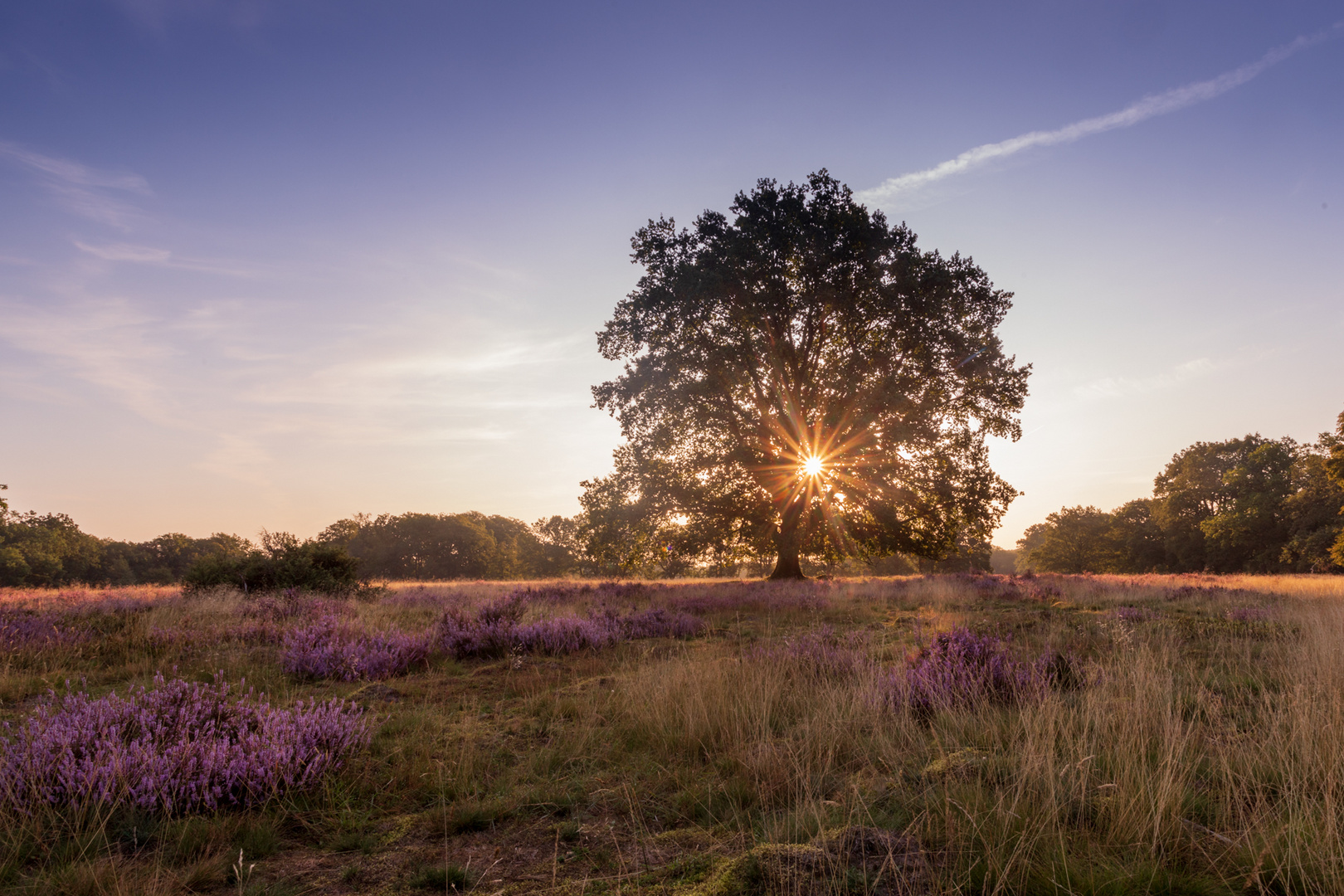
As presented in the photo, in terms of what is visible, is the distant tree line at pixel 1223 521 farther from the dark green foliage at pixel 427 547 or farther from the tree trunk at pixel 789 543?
the dark green foliage at pixel 427 547

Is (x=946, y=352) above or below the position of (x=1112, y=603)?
above

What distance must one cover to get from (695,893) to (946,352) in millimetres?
21036

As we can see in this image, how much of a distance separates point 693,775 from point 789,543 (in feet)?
64.8

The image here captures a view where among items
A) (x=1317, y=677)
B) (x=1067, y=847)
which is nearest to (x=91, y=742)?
(x=1067, y=847)

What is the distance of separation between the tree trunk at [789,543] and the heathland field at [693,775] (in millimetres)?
15800

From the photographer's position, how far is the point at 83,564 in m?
68.7

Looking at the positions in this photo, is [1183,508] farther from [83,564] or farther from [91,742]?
[83,564]

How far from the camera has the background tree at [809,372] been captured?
20.2 meters

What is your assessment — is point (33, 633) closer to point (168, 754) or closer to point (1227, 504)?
point (168, 754)

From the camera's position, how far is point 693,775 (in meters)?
3.65

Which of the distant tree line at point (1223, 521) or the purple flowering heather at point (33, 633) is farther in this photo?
the distant tree line at point (1223, 521)

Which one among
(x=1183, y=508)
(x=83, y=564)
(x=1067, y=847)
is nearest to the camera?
(x=1067, y=847)

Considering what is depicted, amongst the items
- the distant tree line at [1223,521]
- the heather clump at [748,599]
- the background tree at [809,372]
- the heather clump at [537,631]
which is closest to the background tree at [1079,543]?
the distant tree line at [1223,521]


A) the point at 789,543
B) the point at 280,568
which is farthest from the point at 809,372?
the point at 280,568
